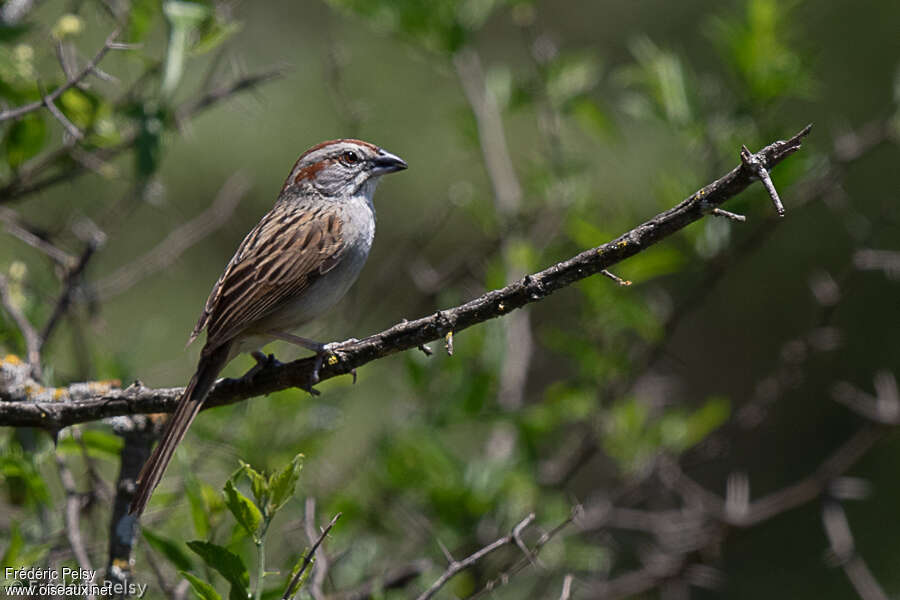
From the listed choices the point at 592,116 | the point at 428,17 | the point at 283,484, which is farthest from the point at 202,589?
the point at 428,17

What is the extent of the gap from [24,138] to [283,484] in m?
1.98

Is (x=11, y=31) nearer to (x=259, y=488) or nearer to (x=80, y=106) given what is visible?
(x=80, y=106)

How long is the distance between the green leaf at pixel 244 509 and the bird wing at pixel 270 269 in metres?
1.05

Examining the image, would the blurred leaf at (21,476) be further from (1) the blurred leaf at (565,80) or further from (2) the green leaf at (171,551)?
(1) the blurred leaf at (565,80)

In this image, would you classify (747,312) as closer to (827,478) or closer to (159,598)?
(827,478)

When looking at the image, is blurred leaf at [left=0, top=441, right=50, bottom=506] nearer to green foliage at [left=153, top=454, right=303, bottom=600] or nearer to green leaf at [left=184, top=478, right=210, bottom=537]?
green leaf at [left=184, top=478, right=210, bottom=537]

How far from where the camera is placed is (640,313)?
15.4 feet

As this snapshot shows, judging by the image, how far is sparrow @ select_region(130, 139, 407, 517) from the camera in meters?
3.54

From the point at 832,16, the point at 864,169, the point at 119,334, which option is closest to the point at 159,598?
the point at 119,334

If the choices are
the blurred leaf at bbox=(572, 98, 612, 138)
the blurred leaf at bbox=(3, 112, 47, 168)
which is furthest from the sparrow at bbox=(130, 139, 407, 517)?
the blurred leaf at bbox=(572, 98, 612, 138)

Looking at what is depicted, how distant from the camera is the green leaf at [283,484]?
2.65 metres

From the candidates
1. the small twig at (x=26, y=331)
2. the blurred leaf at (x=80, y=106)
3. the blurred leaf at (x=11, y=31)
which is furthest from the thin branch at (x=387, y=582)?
the blurred leaf at (x=11, y=31)

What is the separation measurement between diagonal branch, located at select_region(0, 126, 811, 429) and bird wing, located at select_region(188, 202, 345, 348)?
1.31 ft

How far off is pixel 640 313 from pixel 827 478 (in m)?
1.23
